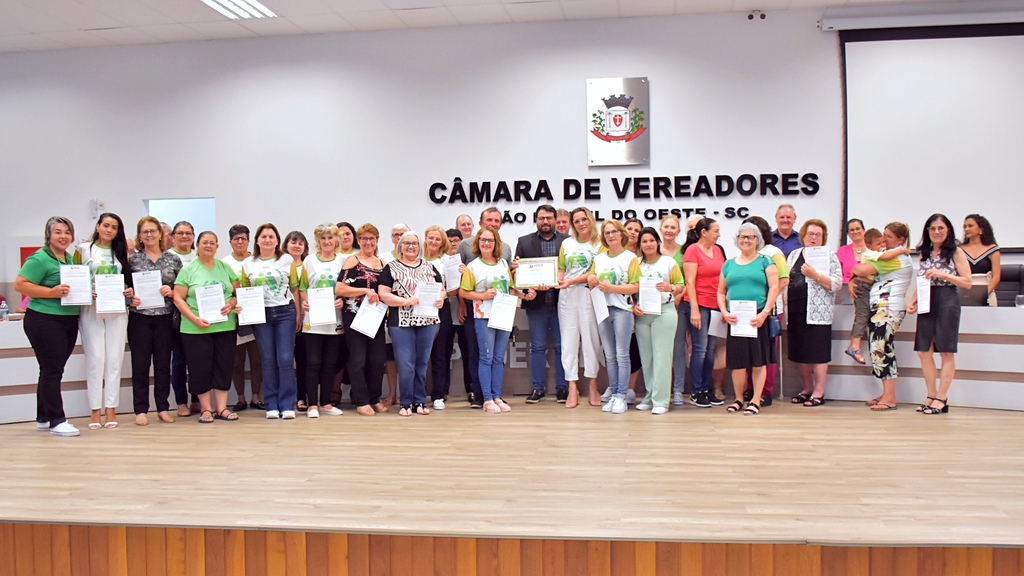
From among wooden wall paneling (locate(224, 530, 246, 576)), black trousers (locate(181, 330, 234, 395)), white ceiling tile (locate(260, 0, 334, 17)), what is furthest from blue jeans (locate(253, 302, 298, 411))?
white ceiling tile (locate(260, 0, 334, 17))

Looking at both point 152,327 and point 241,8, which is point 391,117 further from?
point 152,327

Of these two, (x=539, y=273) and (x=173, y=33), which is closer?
(x=539, y=273)

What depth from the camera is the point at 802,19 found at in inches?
307

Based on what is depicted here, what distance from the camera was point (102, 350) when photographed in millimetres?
5230

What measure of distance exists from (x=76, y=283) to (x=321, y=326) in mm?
1581

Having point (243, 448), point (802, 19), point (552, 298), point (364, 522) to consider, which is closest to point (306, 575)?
point (364, 522)

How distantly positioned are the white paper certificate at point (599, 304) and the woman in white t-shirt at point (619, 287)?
1.2 inches

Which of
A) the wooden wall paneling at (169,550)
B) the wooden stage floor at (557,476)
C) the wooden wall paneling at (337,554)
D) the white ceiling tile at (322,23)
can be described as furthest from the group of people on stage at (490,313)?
the white ceiling tile at (322,23)

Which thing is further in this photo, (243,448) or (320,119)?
(320,119)

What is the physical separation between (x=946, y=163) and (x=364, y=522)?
701 centimetres

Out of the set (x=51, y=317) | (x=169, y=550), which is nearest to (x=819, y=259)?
(x=169, y=550)

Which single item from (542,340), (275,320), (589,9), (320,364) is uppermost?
(589,9)

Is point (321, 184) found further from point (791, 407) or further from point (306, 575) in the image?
point (306, 575)

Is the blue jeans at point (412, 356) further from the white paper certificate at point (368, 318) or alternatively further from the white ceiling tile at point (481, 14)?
the white ceiling tile at point (481, 14)
